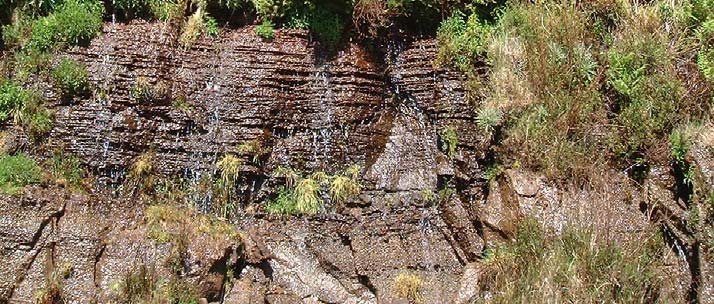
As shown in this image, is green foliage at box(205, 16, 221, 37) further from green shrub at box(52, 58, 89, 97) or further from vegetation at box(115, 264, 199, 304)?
vegetation at box(115, 264, 199, 304)

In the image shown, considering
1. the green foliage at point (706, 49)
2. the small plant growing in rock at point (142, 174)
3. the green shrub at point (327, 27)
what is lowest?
the small plant growing in rock at point (142, 174)

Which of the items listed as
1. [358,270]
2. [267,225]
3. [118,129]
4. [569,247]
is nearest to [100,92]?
[118,129]

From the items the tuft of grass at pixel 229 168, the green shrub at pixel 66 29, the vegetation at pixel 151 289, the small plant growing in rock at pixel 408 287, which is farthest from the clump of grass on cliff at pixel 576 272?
the green shrub at pixel 66 29

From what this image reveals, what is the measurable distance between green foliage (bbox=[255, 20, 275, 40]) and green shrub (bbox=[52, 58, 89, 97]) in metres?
1.84

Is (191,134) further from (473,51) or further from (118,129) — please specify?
(473,51)

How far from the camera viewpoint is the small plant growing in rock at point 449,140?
7.48m

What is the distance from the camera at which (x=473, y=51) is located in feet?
25.7

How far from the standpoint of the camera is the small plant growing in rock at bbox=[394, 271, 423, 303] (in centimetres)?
684

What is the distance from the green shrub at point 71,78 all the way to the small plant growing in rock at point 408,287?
3.72m

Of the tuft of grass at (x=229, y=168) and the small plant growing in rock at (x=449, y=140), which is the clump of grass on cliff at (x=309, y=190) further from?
the small plant growing in rock at (x=449, y=140)

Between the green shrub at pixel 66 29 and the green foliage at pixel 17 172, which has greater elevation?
the green shrub at pixel 66 29

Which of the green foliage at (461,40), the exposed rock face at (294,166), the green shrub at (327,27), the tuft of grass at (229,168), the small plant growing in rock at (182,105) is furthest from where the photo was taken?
the green shrub at (327,27)

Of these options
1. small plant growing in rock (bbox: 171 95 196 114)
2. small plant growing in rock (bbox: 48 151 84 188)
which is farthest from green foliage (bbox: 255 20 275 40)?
small plant growing in rock (bbox: 48 151 84 188)

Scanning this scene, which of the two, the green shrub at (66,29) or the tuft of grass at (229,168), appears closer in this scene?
the tuft of grass at (229,168)
